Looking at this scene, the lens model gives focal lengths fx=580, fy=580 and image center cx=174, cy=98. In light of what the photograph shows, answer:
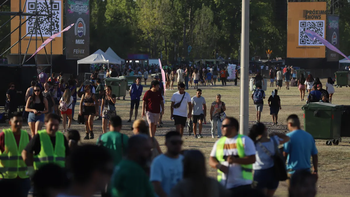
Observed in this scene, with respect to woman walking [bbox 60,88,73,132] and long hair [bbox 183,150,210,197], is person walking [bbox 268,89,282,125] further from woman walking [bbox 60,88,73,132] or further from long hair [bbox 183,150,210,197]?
long hair [bbox 183,150,210,197]

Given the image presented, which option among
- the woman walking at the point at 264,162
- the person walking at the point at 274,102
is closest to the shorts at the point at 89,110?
the person walking at the point at 274,102

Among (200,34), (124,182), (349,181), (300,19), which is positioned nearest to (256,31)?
(200,34)

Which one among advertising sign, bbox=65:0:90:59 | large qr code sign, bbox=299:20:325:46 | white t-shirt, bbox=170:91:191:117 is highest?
large qr code sign, bbox=299:20:325:46

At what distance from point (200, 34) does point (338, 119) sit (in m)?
68.8

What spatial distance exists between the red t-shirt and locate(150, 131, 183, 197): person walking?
323 inches

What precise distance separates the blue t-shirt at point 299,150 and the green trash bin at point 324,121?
723 cm

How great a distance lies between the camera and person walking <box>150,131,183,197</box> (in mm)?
5594

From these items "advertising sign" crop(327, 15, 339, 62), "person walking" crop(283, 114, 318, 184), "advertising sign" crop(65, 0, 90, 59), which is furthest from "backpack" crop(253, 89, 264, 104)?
"advertising sign" crop(327, 15, 339, 62)

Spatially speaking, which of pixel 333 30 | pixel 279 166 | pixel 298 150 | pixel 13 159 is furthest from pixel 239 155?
pixel 333 30

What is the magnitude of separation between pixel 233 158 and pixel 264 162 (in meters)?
0.75

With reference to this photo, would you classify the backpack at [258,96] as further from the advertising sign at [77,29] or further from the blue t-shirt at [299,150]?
the advertising sign at [77,29]

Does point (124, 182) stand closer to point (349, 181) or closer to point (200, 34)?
point (349, 181)

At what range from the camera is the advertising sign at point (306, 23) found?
5159 cm

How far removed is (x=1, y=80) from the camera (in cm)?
2020
